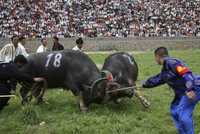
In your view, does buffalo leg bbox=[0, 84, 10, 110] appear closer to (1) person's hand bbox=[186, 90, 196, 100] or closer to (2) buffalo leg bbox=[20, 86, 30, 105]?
(2) buffalo leg bbox=[20, 86, 30, 105]

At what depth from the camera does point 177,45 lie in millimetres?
37250

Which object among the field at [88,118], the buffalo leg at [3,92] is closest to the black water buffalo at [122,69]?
the field at [88,118]

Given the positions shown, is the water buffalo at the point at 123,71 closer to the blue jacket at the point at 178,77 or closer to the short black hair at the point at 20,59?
the short black hair at the point at 20,59

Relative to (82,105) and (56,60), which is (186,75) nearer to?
(82,105)

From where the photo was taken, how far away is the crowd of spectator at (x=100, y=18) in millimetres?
40062

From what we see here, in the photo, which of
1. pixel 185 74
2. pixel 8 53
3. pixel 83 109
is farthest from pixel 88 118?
pixel 8 53

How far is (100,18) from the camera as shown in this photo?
139ft

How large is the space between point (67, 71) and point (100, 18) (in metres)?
31.0

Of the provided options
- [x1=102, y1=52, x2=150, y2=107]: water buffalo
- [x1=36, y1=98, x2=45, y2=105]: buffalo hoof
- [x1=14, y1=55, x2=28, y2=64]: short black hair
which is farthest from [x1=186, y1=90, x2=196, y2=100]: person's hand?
[x1=36, y1=98, x2=45, y2=105]: buffalo hoof

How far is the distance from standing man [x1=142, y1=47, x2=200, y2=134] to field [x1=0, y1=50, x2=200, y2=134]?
130cm

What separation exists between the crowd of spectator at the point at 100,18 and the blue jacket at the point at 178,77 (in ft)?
101

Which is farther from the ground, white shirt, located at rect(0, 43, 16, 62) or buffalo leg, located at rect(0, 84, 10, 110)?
white shirt, located at rect(0, 43, 16, 62)

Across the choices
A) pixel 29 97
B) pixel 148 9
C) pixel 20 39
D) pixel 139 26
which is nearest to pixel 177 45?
pixel 139 26

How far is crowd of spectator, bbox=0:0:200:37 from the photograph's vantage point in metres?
40.1
